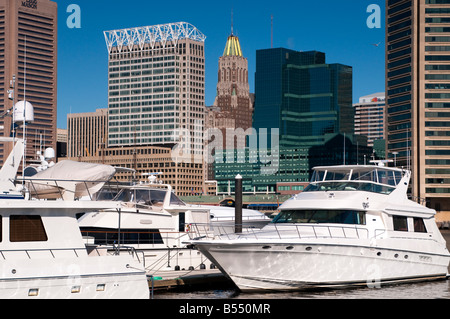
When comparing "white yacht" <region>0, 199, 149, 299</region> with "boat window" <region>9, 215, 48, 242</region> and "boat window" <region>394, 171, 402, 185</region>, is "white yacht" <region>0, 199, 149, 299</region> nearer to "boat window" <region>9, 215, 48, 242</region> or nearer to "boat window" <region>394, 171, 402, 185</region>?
"boat window" <region>9, 215, 48, 242</region>

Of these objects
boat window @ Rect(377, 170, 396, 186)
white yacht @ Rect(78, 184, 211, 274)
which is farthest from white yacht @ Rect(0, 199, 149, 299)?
boat window @ Rect(377, 170, 396, 186)

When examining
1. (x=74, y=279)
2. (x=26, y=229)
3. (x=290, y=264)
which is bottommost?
(x=290, y=264)

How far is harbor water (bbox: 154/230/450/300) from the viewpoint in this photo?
2655cm

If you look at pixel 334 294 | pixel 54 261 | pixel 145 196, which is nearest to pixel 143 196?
pixel 145 196

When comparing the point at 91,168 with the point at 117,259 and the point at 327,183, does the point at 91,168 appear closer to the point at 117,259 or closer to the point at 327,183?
the point at 117,259

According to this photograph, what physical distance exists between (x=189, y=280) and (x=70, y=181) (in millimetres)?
8917

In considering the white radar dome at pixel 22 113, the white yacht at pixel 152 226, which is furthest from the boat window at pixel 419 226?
the white radar dome at pixel 22 113

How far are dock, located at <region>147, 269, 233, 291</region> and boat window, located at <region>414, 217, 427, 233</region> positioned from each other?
8.07 m

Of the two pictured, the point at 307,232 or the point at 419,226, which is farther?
the point at 419,226

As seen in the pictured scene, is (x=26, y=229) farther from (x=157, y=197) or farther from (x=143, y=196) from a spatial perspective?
(x=157, y=197)

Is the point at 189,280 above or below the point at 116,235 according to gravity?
below

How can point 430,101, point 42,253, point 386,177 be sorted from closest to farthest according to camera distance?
point 42,253, point 386,177, point 430,101

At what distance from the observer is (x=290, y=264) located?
2703 centimetres
